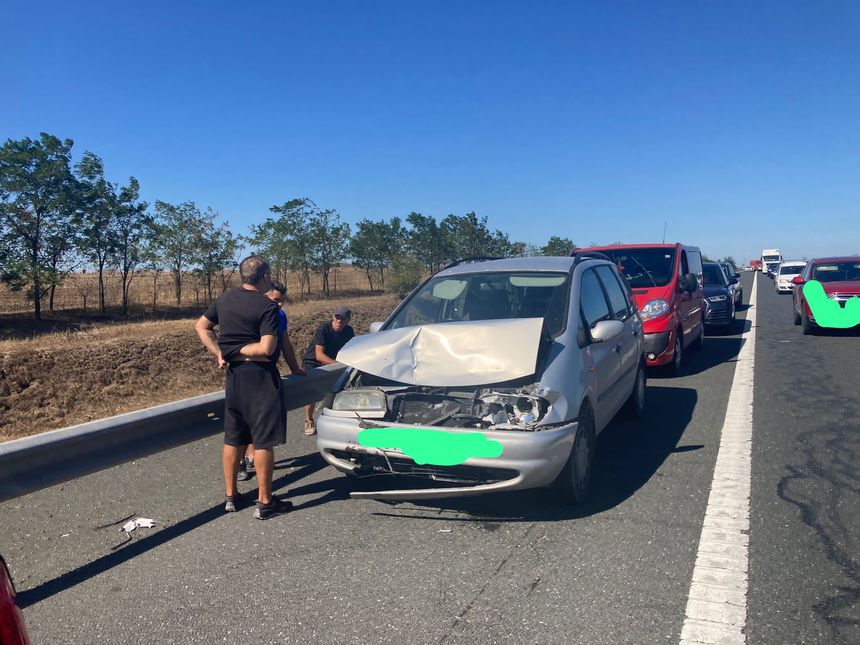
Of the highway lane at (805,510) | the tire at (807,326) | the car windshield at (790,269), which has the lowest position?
the highway lane at (805,510)

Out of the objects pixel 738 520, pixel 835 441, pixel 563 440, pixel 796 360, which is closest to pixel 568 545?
pixel 563 440

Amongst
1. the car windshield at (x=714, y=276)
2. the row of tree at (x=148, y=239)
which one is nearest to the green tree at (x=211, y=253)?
the row of tree at (x=148, y=239)

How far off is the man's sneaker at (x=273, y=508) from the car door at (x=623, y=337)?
108 inches

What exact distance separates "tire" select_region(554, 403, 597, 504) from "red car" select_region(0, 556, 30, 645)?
329 cm

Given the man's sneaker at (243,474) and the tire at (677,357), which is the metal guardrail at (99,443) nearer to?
the man's sneaker at (243,474)

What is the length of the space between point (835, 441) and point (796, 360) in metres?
5.28

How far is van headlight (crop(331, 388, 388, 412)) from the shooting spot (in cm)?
459

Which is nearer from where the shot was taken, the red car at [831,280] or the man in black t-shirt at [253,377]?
the man in black t-shirt at [253,377]

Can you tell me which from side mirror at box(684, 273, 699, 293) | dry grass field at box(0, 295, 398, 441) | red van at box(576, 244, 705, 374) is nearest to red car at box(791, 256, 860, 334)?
red van at box(576, 244, 705, 374)

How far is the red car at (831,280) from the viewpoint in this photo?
1377 centimetres

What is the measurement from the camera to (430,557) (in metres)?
3.90

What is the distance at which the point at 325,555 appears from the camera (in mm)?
3975

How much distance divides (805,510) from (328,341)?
14.2ft

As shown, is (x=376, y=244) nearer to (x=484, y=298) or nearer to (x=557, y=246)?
(x=557, y=246)
